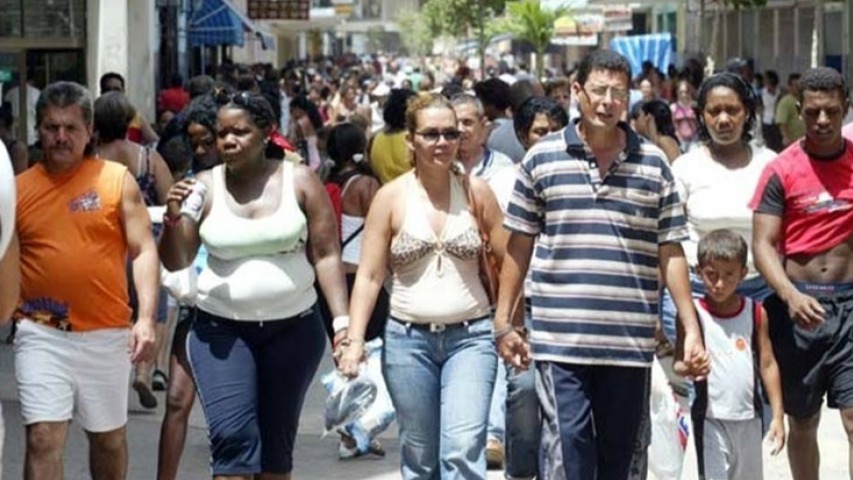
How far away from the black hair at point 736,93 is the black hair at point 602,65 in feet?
3.86

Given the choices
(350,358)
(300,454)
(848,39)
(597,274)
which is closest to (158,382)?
(300,454)

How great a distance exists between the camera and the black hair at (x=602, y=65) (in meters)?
6.79

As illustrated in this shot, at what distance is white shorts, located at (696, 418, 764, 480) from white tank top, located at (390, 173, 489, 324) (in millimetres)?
1134

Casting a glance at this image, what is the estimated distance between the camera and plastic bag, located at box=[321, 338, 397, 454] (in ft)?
27.9

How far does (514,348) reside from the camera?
22.6 ft

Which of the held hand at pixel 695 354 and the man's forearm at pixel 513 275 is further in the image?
the man's forearm at pixel 513 275

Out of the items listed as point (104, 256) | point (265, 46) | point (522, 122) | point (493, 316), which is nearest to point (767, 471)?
point (522, 122)

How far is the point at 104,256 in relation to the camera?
7.29 meters

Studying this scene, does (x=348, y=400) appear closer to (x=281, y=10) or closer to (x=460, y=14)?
(x=281, y=10)

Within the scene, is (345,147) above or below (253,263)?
above

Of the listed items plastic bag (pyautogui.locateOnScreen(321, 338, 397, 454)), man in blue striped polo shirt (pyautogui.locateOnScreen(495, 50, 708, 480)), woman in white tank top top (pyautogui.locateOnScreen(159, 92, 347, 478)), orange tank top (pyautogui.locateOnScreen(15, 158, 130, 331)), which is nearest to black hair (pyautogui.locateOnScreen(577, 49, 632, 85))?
man in blue striped polo shirt (pyautogui.locateOnScreen(495, 50, 708, 480))

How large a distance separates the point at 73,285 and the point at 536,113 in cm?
275

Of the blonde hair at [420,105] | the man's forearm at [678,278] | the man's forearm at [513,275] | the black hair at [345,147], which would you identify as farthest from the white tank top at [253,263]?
the black hair at [345,147]

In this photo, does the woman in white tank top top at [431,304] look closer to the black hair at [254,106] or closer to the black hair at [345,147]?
the black hair at [254,106]
